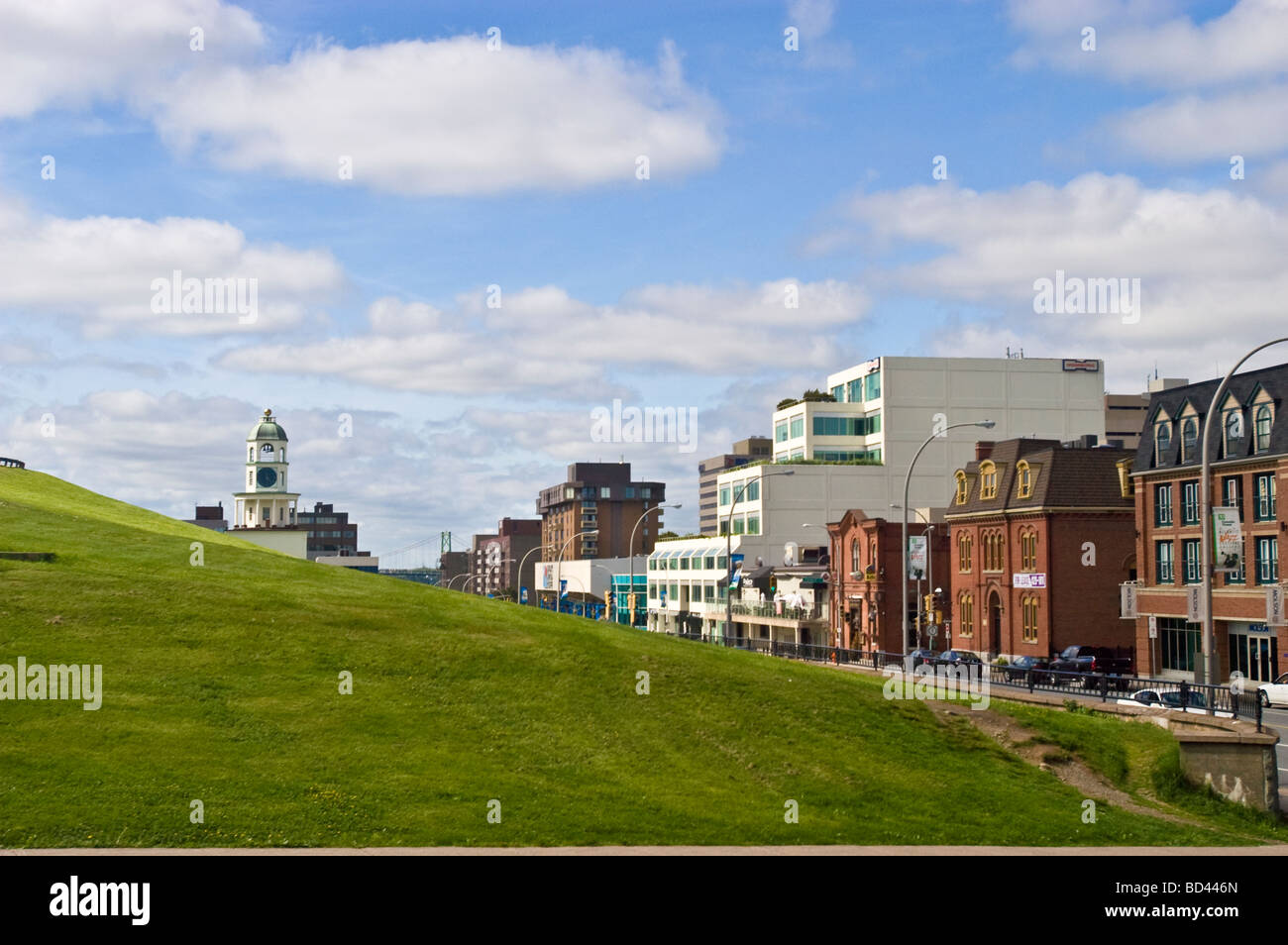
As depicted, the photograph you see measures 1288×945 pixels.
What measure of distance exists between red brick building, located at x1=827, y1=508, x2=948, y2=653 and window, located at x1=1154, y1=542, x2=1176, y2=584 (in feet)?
65.0

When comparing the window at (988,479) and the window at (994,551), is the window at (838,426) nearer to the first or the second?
the window at (988,479)

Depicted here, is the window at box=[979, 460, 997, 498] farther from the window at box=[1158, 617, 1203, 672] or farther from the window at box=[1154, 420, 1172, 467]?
the window at box=[1158, 617, 1203, 672]

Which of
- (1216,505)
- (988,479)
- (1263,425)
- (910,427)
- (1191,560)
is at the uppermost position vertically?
(910,427)

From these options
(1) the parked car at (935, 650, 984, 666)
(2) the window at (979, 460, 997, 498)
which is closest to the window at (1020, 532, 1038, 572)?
(2) the window at (979, 460, 997, 498)

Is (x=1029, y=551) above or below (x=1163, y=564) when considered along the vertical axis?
above

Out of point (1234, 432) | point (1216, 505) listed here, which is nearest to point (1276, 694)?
point (1216, 505)

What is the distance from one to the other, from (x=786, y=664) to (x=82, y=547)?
2012 cm

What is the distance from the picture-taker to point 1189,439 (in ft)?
226

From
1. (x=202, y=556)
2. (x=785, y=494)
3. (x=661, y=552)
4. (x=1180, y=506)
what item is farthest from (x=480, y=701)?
(x=661, y=552)

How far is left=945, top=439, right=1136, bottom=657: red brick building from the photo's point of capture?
77.4 meters

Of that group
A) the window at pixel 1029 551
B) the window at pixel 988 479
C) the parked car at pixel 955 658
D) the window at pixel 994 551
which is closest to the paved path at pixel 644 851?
the parked car at pixel 955 658

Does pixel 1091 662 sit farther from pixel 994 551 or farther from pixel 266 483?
pixel 266 483

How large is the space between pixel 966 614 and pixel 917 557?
1236cm

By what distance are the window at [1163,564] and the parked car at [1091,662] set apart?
547 cm
